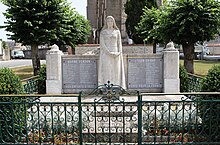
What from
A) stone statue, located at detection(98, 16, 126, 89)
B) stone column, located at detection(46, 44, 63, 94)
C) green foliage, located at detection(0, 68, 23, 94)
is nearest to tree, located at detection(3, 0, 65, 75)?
stone column, located at detection(46, 44, 63, 94)

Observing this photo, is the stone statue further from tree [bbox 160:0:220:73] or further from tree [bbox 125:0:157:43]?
tree [bbox 125:0:157:43]

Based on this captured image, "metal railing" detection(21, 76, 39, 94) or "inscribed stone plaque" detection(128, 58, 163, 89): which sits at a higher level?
"inscribed stone plaque" detection(128, 58, 163, 89)

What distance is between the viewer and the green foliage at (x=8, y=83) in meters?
5.72

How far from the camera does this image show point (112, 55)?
28.3 ft

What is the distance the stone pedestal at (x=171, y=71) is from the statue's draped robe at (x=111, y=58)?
65.2 inches

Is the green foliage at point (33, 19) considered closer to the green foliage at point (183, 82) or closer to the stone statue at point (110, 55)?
the stone statue at point (110, 55)

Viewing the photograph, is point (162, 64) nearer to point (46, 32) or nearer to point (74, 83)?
point (74, 83)

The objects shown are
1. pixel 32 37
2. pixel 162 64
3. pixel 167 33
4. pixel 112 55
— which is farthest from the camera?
pixel 32 37

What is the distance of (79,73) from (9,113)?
15.2 ft

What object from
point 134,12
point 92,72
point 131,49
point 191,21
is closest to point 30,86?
point 92,72

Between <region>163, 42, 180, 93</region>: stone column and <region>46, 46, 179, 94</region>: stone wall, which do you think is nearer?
<region>163, 42, 180, 93</region>: stone column

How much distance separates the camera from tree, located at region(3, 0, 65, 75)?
1505 centimetres

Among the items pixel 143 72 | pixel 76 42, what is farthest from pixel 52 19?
pixel 143 72

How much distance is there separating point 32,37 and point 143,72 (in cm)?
861
